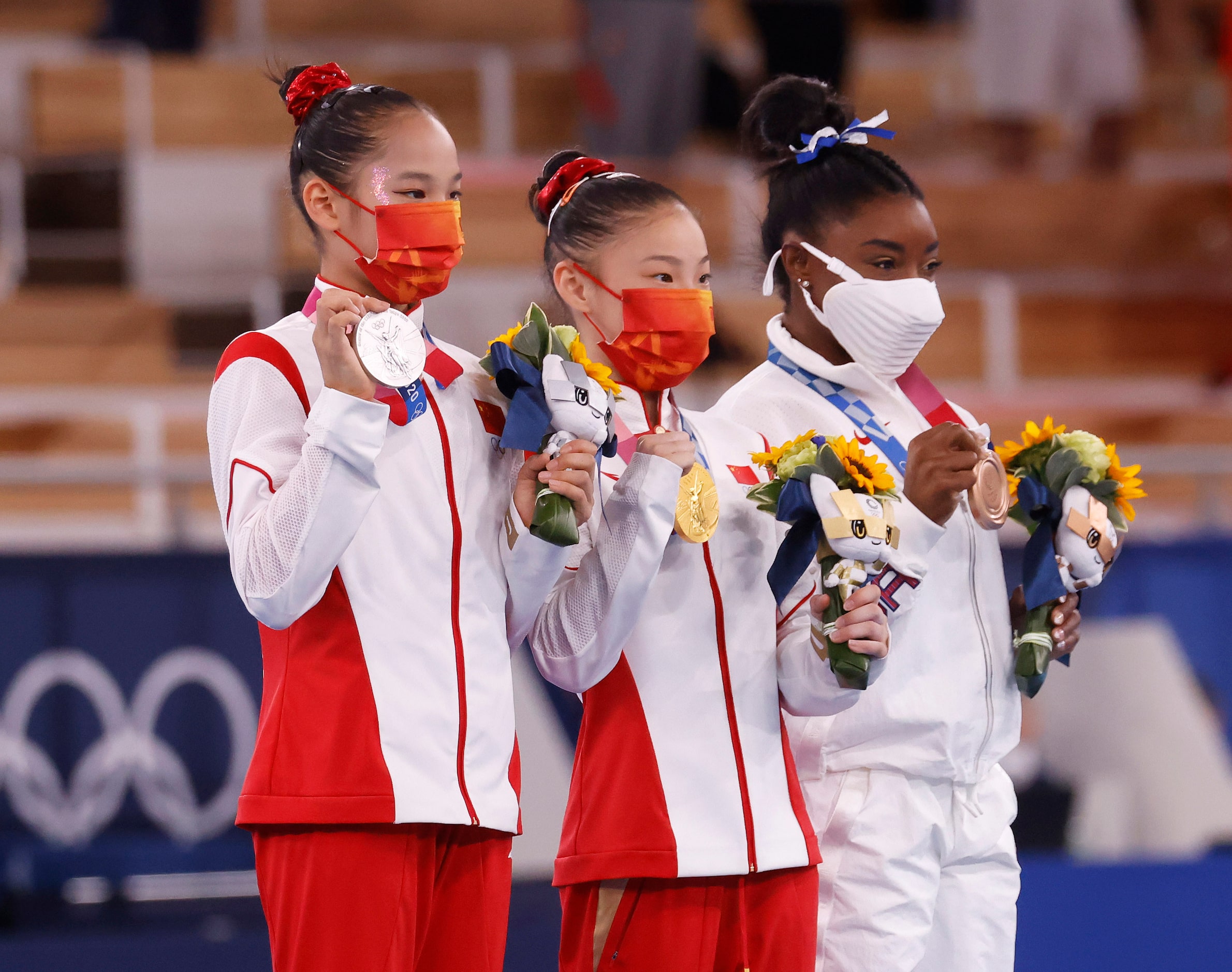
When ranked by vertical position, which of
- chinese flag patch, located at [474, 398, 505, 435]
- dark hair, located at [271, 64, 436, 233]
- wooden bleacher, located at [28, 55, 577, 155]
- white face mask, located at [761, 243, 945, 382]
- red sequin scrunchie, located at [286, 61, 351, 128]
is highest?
wooden bleacher, located at [28, 55, 577, 155]

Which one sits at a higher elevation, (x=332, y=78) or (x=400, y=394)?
(x=332, y=78)

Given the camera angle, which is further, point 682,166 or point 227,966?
point 682,166

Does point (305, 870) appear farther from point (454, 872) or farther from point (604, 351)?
point (604, 351)

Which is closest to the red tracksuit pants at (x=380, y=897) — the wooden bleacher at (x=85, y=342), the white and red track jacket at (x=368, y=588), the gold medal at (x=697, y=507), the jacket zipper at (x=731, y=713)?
the white and red track jacket at (x=368, y=588)

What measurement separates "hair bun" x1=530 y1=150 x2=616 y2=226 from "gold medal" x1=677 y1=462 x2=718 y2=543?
55cm

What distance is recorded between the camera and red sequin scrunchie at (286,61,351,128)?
2648 mm

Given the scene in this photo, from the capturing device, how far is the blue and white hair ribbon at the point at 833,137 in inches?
121

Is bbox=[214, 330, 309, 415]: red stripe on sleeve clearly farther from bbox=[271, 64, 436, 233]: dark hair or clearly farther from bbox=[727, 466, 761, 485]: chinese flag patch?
bbox=[727, 466, 761, 485]: chinese flag patch

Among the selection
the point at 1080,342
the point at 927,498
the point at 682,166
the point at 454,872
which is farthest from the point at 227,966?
the point at 1080,342

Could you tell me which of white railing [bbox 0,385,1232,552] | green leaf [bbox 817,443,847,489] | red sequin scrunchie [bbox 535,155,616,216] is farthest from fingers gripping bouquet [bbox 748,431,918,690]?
white railing [bbox 0,385,1232,552]

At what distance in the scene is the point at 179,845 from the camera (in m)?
5.01

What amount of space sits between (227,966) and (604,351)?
224 centimetres

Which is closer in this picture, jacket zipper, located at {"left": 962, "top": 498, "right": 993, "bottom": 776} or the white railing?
jacket zipper, located at {"left": 962, "top": 498, "right": 993, "bottom": 776}

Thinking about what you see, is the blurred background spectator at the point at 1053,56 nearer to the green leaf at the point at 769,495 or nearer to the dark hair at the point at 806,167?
the dark hair at the point at 806,167
